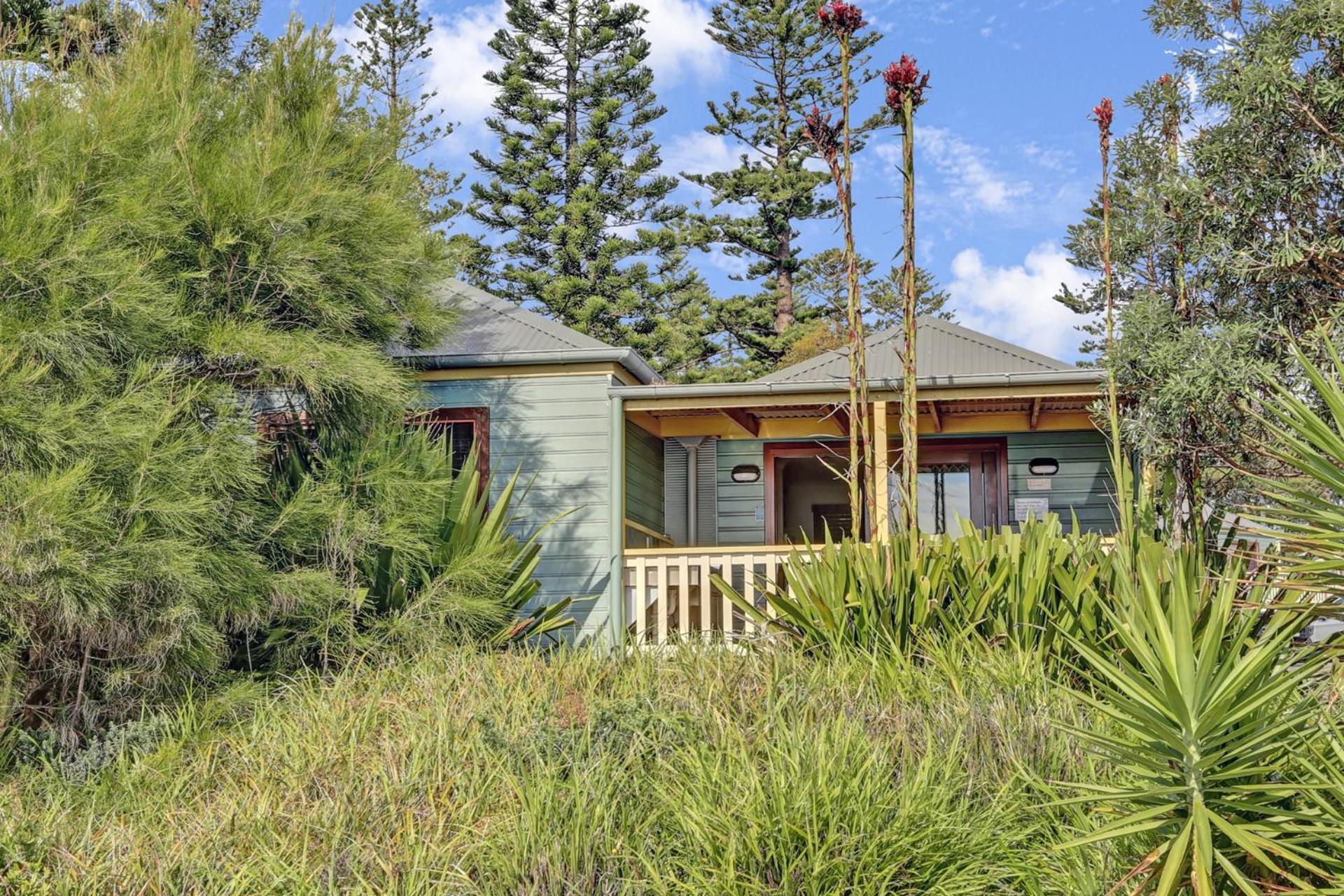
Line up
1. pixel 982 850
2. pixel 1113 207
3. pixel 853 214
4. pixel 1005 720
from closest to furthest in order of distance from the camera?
pixel 982 850 → pixel 1005 720 → pixel 853 214 → pixel 1113 207

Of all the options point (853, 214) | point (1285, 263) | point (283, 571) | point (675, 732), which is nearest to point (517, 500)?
point (283, 571)

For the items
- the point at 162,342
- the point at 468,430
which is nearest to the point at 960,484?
the point at 468,430

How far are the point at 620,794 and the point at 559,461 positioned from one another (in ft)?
20.0

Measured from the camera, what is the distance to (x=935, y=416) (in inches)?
418

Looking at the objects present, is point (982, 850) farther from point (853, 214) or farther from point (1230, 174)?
point (1230, 174)

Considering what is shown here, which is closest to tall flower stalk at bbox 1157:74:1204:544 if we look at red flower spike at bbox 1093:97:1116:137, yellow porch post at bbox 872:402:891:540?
red flower spike at bbox 1093:97:1116:137

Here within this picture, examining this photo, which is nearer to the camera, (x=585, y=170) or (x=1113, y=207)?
(x=1113, y=207)

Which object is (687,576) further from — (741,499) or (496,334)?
(741,499)

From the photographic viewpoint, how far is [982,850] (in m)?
3.90

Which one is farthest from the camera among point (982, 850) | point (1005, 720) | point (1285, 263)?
point (1285, 263)

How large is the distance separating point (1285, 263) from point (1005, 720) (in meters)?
4.16

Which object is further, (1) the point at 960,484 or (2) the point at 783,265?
(2) the point at 783,265

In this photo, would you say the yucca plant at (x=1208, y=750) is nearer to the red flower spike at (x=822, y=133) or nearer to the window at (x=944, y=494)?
the red flower spike at (x=822, y=133)

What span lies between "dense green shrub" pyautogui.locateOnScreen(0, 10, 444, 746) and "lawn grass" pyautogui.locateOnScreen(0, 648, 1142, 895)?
0.92m
